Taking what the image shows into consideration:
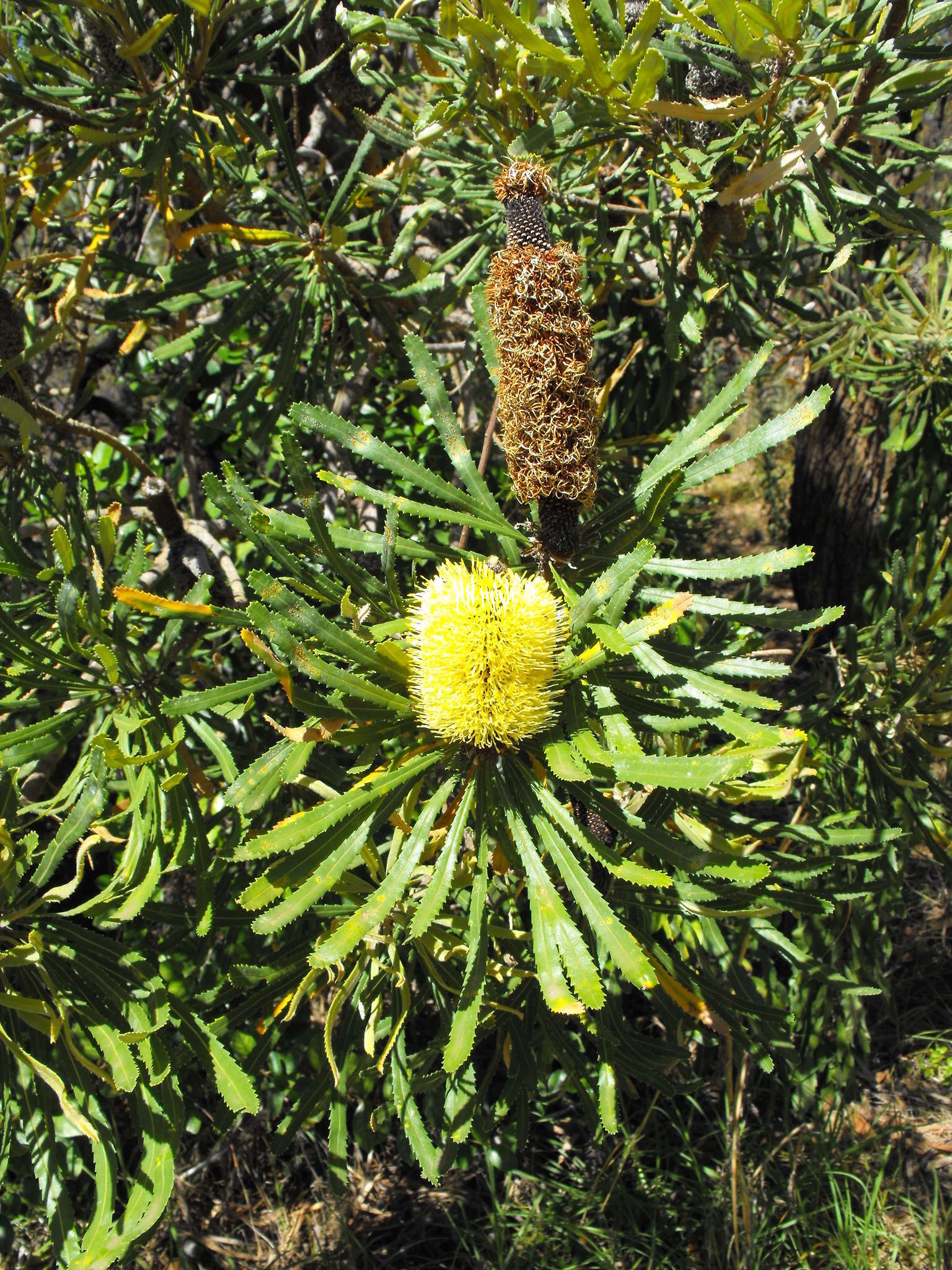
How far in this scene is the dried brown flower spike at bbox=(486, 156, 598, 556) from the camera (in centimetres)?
90

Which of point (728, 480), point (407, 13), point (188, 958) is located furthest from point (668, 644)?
point (728, 480)

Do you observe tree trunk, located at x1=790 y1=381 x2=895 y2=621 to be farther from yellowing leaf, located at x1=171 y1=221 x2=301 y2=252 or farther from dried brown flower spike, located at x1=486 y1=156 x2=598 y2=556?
dried brown flower spike, located at x1=486 y1=156 x2=598 y2=556

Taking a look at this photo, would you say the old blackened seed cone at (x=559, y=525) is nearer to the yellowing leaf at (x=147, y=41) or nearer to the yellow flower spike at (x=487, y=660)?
the yellow flower spike at (x=487, y=660)

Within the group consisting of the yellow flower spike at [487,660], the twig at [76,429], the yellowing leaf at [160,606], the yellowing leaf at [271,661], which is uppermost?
the twig at [76,429]

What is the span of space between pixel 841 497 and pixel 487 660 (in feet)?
8.97

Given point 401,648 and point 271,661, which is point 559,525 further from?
point 271,661

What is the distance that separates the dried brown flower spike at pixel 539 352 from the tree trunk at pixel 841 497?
2278mm

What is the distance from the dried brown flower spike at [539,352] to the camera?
896mm

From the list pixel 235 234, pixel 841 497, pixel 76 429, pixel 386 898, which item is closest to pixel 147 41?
pixel 235 234

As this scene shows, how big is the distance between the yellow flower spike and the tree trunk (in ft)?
7.60

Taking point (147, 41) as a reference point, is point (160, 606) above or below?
below

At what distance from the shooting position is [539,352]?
89cm

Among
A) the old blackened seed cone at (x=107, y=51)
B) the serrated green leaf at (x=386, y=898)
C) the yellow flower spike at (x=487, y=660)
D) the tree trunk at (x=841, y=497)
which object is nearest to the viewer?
the serrated green leaf at (x=386, y=898)

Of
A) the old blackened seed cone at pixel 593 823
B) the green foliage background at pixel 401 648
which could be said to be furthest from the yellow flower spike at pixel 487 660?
the old blackened seed cone at pixel 593 823
